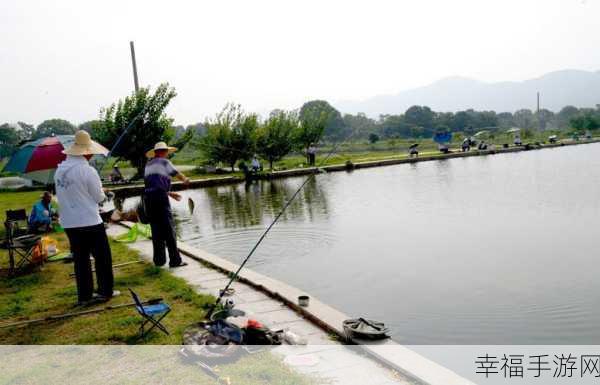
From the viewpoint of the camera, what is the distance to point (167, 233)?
819 cm

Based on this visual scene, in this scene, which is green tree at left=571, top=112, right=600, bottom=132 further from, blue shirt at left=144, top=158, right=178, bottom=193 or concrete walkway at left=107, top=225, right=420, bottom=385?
concrete walkway at left=107, top=225, right=420, bottom=385

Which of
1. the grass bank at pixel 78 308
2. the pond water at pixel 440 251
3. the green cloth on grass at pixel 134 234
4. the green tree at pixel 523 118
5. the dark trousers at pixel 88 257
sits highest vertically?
the green tree at pixel 523 118

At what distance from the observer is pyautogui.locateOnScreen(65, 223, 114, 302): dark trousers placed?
6.43 meters

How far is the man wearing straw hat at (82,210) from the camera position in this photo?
6.32m

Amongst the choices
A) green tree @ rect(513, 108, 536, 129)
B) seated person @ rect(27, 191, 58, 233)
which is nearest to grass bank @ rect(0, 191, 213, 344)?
seated person @ rect(27, 191, 58, 233)

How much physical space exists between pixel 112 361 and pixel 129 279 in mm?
2990

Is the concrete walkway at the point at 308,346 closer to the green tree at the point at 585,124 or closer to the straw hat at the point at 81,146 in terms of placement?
the straw hat at the point at 81,146

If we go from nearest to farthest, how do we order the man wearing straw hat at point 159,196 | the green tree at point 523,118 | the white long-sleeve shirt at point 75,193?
the white long-sleeve shirt at point 75,193, the man wearing straw hat at point 159,196, the green tree at point 523,118

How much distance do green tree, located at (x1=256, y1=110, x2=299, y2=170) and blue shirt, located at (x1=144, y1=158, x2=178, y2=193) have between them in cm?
2565

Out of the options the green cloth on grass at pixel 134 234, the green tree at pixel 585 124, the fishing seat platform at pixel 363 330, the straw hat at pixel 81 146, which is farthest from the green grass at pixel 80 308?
the green tree at pixel 585 124

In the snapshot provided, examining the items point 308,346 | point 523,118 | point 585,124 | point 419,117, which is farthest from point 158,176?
point 523,118

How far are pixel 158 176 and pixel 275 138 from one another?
26.9 meters

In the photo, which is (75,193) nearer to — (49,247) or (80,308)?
(80,308)

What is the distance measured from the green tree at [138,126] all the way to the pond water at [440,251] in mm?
9891
